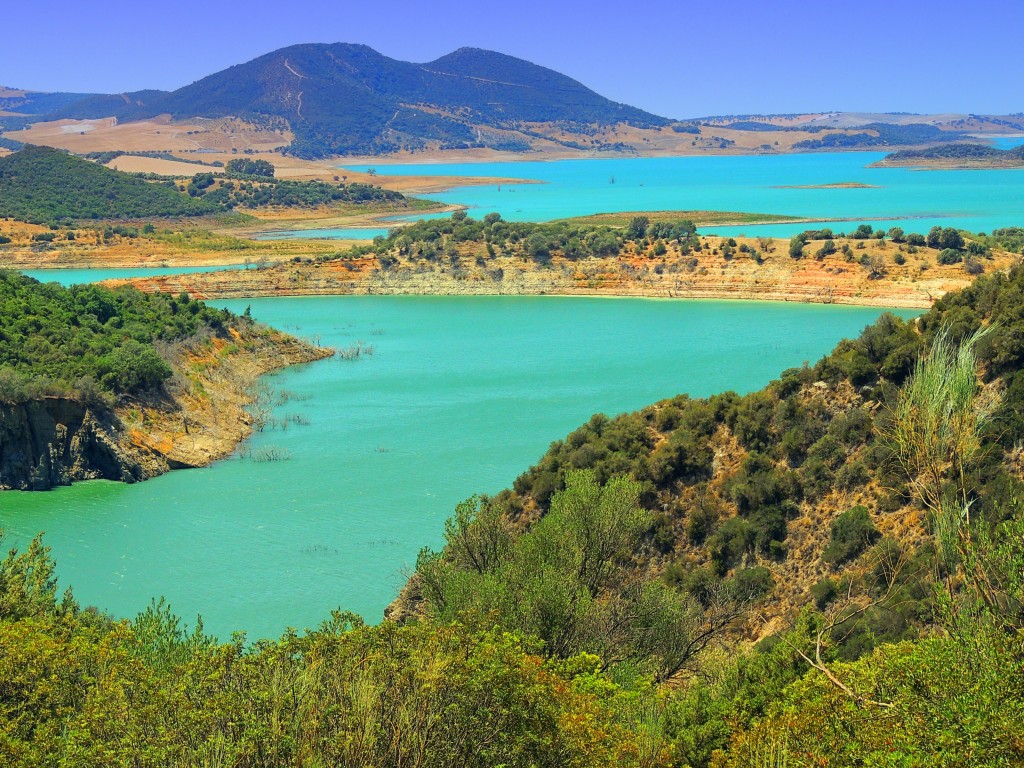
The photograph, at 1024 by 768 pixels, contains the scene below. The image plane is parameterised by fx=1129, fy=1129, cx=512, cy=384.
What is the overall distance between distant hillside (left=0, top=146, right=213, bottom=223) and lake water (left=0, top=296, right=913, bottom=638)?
50.1m

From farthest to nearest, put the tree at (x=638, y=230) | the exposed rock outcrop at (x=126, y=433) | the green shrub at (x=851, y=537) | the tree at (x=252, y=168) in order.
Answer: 1. the tree at (x=252, y=168)
2. the tree at (x=638, y=230)
3. the exposed rock outcrop at (x=126, y=433)
4. the green shrub at (x=851, y=537)

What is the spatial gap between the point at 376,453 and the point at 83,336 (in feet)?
36.9

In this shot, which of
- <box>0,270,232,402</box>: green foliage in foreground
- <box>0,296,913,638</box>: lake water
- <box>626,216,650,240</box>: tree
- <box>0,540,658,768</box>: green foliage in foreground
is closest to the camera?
<box>0,540,658,768</box>: green foliage in foreground

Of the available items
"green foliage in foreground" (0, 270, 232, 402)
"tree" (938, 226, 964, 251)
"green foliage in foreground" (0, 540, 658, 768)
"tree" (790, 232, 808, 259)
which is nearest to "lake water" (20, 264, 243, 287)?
"green foliage in foreground" (0, 270, 232, 402)

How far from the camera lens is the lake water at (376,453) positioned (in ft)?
77.2

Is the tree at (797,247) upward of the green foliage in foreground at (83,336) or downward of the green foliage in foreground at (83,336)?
upward

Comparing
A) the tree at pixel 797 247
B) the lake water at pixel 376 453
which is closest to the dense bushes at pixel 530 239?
the tree at pixel 797 247

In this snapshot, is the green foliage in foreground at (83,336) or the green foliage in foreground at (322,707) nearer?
the green foliage in foreground at (322,707)

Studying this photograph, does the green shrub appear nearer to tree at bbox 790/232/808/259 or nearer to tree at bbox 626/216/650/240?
tree at bbox 790/232/808/259

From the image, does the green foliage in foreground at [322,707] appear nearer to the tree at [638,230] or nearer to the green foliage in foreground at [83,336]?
the green foliage in foreground at [83,336]

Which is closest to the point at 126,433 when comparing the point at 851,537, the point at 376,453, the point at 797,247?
the point at 376,453

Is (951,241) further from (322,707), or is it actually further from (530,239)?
(322,707)

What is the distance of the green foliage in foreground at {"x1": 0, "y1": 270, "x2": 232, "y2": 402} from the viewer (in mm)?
31828

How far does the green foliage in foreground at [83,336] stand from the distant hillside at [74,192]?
58730 mm
